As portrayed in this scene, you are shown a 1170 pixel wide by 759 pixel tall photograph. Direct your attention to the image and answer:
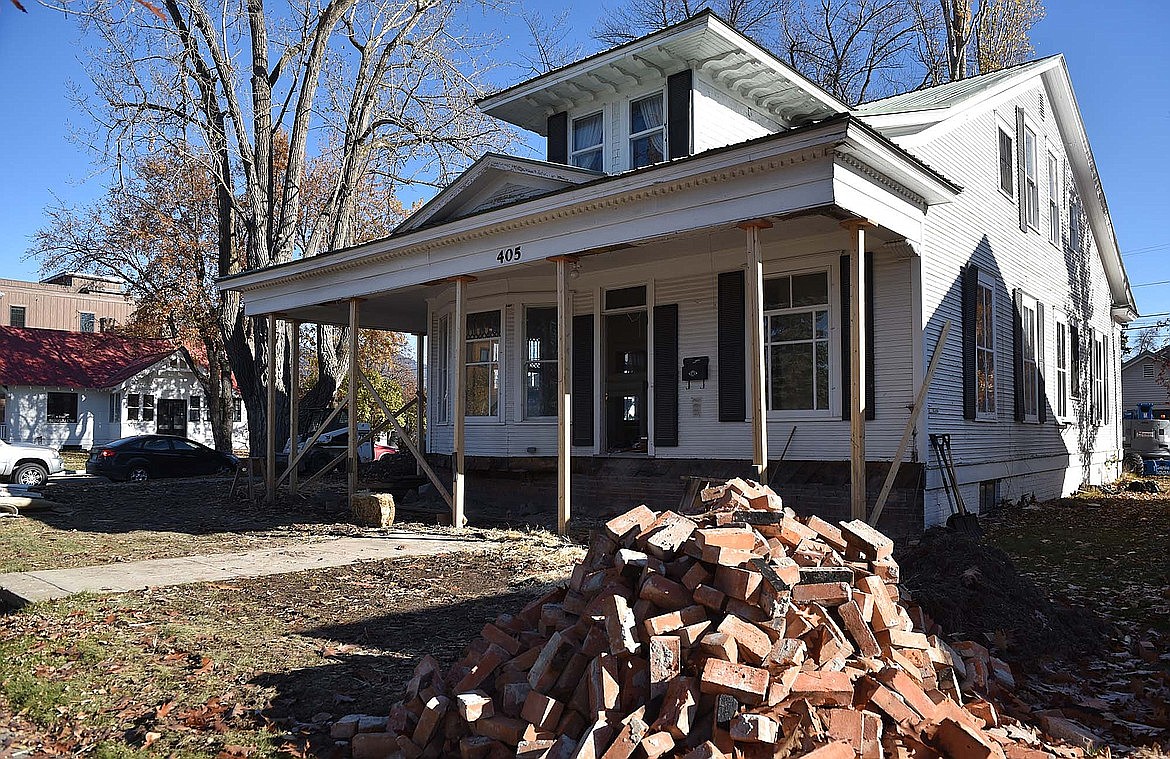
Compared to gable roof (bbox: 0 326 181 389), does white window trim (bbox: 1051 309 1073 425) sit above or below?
below

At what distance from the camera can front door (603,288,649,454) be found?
13.8m

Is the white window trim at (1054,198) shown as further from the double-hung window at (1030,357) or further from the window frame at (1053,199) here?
the double-hung window at (1030,357)

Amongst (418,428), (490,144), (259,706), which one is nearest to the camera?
(259,706)

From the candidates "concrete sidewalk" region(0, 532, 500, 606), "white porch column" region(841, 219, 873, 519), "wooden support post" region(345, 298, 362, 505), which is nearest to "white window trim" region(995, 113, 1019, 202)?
"white porch column" region(841, 219, 873, 519)

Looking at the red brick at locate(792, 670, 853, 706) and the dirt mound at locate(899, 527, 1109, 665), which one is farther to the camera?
the dirt mound at locate(899, 527, 1109, 665)

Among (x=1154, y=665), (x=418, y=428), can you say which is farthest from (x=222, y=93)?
(x=1154, y=665)

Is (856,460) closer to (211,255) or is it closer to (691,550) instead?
(691,550)

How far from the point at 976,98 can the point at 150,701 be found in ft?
41.9

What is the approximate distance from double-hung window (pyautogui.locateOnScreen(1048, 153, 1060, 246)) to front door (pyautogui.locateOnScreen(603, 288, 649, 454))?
8.97m

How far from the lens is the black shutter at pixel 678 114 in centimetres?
1349

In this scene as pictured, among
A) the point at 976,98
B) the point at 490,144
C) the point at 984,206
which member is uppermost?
the point at 490,144

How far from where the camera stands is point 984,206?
13.7 m

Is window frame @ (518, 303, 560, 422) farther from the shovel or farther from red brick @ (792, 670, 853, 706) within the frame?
red brick @ (792, 670, 853, 706)

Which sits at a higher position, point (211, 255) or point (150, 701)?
point (211, 255)
